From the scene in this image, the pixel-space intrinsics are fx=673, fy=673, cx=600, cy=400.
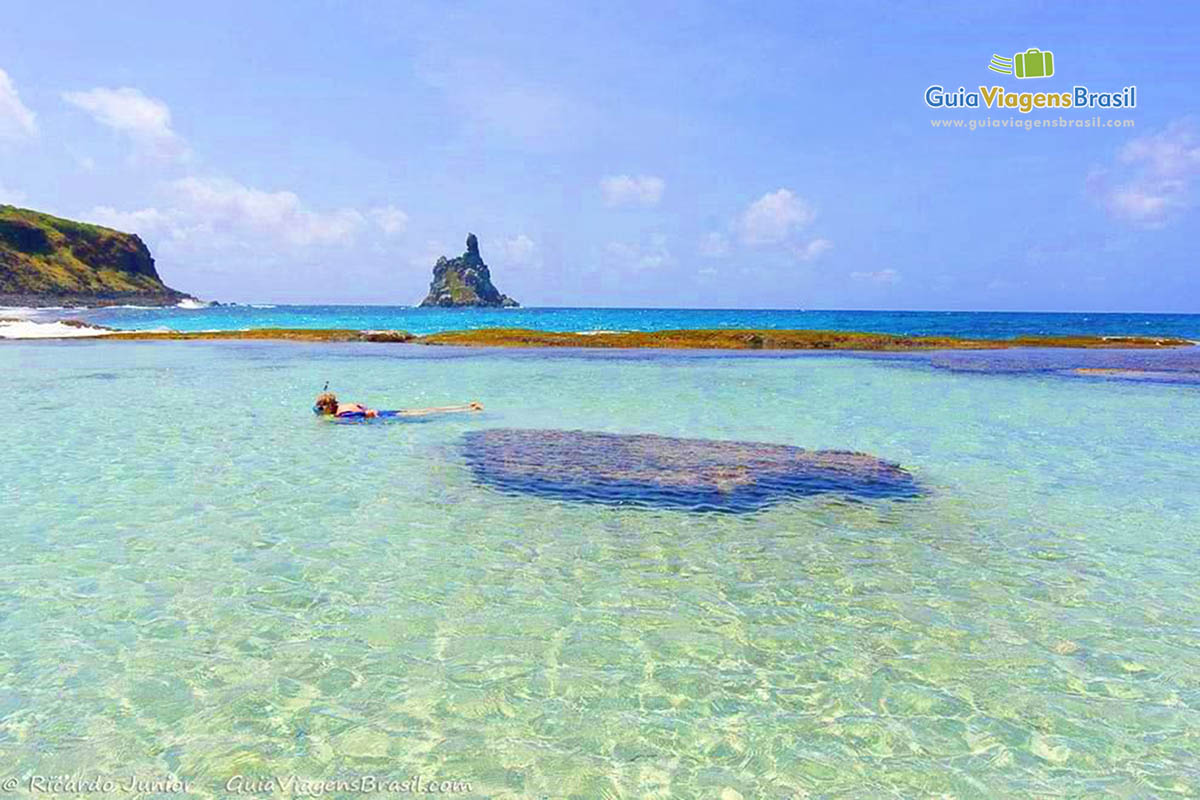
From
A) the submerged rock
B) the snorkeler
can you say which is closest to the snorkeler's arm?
the snorkeler

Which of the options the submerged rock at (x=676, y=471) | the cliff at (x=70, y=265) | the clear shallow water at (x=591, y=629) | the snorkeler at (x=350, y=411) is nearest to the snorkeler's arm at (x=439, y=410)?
the snorkeler at (x=350, y=411)

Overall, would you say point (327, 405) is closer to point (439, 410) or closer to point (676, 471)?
point (439, 410)

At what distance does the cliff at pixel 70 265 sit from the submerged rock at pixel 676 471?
159994mm

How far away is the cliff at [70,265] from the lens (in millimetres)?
148250

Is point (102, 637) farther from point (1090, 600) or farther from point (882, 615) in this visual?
point (1090, 600)

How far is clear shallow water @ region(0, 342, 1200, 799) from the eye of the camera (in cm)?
594

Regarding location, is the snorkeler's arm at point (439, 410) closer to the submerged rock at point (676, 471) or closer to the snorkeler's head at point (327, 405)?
the snorkeler's head at point (327, 405)

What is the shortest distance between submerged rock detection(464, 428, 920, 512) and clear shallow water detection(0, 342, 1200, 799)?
0.87 meters

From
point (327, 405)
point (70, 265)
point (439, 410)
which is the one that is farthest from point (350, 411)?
point (70, 265)

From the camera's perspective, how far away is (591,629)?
819 cm

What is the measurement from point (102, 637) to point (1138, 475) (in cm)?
2061

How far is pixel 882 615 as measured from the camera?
28.2 ft

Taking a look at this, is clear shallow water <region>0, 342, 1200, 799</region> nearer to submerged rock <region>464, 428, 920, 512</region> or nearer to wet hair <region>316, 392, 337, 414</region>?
submerged rock <region>464, 428, 920, 512</region>

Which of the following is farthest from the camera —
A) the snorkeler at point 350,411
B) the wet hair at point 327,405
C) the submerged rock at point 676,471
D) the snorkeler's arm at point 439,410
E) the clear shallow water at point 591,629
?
the snorkeler's arm at point 439,410
